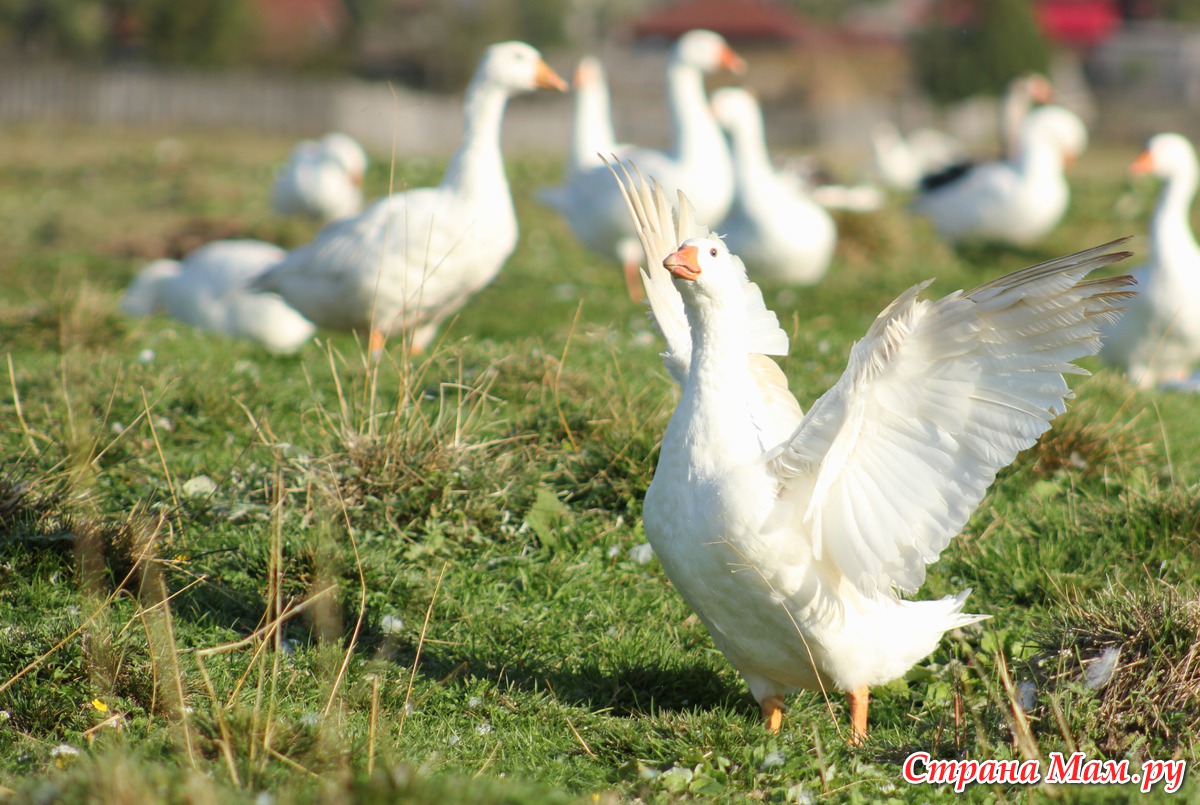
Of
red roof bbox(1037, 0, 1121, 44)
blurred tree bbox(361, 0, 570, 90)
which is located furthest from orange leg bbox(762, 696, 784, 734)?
red roof bbox(1037, 0, 1121, 44)

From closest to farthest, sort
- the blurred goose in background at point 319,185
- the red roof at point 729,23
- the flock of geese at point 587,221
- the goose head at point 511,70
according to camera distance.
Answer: the flock of geese at point 587,221
the goose head at point 511,70
the blurred goose in background at point 319,185
the red roof at point 729,23

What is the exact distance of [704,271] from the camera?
3307 mm

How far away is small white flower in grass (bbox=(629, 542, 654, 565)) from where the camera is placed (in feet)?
14.9

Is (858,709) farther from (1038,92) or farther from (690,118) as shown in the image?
(1038,92)

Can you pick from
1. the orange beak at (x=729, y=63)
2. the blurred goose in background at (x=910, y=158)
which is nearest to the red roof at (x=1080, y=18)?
the blurred goose in background at (x=910, y=158)

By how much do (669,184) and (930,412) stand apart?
25.1 feet

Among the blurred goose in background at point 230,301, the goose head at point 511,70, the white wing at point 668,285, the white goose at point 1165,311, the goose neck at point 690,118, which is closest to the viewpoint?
the white wing at point 668,285

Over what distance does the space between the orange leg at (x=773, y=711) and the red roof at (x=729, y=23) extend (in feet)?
167

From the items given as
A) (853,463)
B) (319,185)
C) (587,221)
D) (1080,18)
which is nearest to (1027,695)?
(853,463)

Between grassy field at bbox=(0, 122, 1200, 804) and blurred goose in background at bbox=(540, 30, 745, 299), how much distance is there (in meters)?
4.04

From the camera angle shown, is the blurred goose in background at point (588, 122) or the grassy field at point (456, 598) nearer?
the grassy field at point (456, 598)

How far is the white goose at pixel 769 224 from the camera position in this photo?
10.7m

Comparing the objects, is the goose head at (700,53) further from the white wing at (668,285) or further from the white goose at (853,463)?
the white goose at (853,463)

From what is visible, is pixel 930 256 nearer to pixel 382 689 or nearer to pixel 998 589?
pixel 998 589
